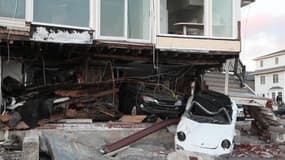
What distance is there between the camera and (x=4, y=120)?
10633mm

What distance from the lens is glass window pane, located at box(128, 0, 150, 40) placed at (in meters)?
11.8

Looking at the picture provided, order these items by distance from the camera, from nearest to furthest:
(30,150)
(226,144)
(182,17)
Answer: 1. (30,150)
2. (226,144)
3. (182,17)

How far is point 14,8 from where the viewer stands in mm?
10438

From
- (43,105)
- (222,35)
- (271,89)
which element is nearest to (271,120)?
(222,35)

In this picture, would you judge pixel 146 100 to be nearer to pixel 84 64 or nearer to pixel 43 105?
pixel 84 64

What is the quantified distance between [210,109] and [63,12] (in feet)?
15.8

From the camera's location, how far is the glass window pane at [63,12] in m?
10.7

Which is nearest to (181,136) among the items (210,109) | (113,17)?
(210,109)

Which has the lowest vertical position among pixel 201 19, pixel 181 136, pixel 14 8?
pixel 181 136

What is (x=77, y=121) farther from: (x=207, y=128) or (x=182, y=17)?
(x=182, y=17)

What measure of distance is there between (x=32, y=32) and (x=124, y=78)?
3392 millimetres

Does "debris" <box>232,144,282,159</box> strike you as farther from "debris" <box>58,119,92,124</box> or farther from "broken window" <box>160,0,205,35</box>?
"debris" <box>58,119,92,124</box>

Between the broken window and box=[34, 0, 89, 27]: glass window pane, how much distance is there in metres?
2.60

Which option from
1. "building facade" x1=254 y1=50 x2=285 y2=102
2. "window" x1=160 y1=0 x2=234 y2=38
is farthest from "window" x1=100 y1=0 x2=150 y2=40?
"building facade" x1=254 y1=50 x2=285 y2=102
